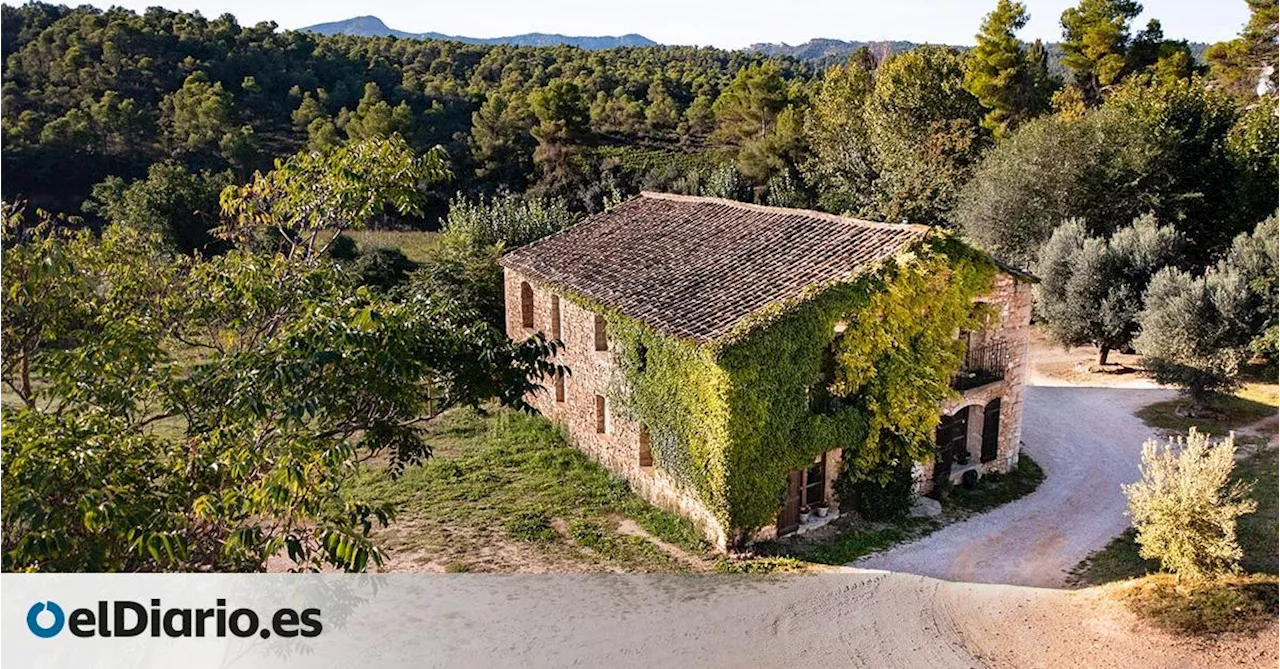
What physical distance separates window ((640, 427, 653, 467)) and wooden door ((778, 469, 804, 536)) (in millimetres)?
3057

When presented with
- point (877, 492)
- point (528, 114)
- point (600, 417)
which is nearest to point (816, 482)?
point (877, 492)

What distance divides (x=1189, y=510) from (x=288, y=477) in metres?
13.4

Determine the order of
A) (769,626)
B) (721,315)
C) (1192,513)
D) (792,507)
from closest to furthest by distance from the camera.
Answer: (769,626)
(1192,513)
(721,315)
(792,507)

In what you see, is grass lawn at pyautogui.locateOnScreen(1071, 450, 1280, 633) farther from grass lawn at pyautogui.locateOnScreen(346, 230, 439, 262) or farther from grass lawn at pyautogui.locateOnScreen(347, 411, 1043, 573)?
grass lawn at pyautogui.locateOnScreen(346, 230, 439, 262)

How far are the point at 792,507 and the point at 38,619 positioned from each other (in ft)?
38.7

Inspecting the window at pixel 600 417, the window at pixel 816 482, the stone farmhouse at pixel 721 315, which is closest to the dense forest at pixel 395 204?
the window at pixel 816 482

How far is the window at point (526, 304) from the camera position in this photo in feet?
79.5

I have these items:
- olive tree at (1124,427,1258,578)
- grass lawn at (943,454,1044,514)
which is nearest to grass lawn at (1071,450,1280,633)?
olive tree at (1124,427,1258,578)

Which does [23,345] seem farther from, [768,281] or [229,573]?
[768,281]

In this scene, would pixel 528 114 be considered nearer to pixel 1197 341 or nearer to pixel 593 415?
pixel 593 415

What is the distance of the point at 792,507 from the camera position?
1677 cm

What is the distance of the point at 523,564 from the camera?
15.9m

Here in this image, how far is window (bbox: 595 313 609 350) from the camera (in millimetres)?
19672

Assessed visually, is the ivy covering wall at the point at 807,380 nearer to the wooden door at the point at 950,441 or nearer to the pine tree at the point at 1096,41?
the wooden door at the point at 950,441
